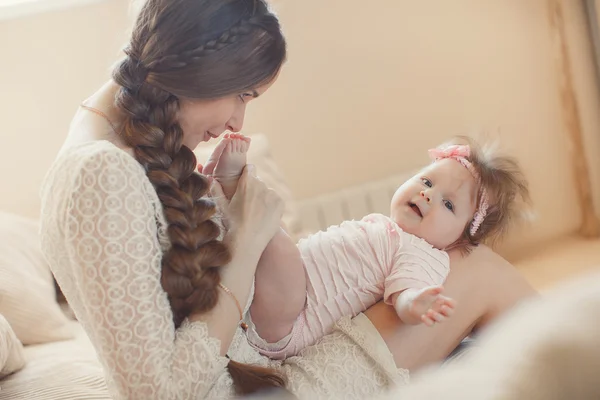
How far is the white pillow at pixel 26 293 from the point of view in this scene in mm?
2092

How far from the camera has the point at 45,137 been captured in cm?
295

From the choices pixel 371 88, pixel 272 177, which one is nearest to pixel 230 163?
pixel 272 177

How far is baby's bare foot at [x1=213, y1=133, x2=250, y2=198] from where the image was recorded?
152 centimetres

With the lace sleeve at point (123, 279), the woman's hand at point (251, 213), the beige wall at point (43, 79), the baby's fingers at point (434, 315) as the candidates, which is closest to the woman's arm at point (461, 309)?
the baby's fingers at point (434, 315)

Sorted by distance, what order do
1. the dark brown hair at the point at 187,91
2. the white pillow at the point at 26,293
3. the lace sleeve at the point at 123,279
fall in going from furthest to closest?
the white pillow at the point at 26,293 → the dark brown hair at the point at 187,91 → the lace sleeve at the point at 123,279

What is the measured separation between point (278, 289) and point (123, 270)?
1.25 feet

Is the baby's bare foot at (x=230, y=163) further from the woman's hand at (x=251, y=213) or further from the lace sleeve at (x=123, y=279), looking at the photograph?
the lace sleeve at (x=123, y=279)

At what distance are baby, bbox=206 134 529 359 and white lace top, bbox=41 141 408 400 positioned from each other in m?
0.24

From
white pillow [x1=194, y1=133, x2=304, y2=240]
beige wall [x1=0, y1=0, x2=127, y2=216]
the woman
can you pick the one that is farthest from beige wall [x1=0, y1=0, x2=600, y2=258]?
the woman

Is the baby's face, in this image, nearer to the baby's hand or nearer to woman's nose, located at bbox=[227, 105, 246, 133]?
the baby's hand

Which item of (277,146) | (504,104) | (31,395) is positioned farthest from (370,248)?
(504,104)

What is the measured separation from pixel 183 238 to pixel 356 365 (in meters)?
0.44

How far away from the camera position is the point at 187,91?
133 cm

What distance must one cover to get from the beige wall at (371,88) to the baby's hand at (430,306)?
6.27 ft
